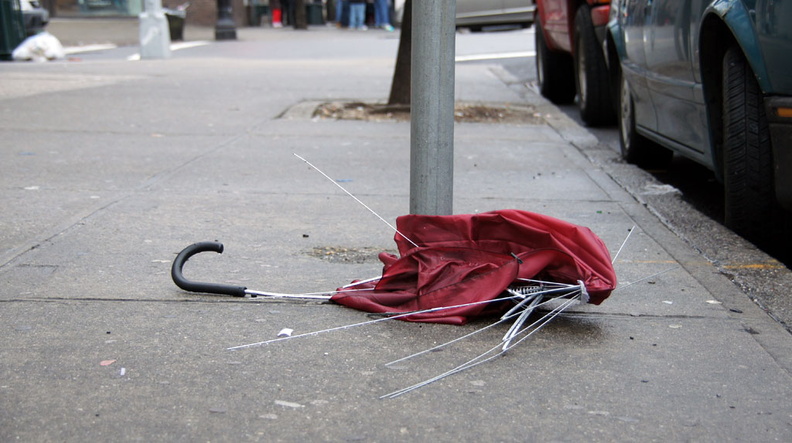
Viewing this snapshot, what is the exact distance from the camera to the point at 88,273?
12.8 ft

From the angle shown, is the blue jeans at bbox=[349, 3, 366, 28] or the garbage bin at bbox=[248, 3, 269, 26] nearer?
the blue jeans at bbox=[349, 3, 366, 28]

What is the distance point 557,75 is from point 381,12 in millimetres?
23390

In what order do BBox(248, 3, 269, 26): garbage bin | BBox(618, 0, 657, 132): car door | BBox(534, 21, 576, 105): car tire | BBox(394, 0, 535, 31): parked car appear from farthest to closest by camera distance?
BBox(248, 3, 269, 26): garbage bin < BBox(394, 0, 535, 31): parked car < BBox(534, 21, 576, 105): car tire < BBox(618, 0, 657, 132): car door

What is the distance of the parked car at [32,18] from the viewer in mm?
17889

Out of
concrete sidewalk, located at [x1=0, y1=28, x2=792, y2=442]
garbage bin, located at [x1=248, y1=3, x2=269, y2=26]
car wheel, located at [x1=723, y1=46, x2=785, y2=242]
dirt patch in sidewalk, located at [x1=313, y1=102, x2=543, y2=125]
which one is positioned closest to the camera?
concrete sidewalk, located at [x1=0, y1=28, x2=792, y2=442]

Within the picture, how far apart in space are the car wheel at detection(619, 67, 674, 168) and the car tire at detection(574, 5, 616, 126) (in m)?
1.74

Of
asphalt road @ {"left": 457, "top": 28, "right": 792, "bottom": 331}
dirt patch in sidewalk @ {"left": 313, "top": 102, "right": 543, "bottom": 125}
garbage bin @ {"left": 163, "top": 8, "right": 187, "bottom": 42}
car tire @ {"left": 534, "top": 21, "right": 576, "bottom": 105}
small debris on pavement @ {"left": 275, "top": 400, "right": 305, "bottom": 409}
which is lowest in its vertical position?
asphalt road @ {"left": 457, "top": 28, "right": 792, "bottom": 331}

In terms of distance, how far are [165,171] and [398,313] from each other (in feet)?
10.9

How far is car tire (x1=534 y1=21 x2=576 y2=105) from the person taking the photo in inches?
431

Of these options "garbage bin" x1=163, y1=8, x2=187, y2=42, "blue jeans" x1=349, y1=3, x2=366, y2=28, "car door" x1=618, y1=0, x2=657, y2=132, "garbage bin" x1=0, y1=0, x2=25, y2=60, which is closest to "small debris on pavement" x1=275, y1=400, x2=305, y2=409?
"car door" x1=618, y1=0, x2=657, y2=132

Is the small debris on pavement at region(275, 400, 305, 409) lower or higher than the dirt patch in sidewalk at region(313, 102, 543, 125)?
lower

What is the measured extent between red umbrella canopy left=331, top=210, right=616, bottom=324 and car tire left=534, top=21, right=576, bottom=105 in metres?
7.80

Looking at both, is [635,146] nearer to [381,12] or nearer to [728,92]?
[728,92]

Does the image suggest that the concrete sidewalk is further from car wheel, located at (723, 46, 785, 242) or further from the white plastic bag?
the white plastic bag
